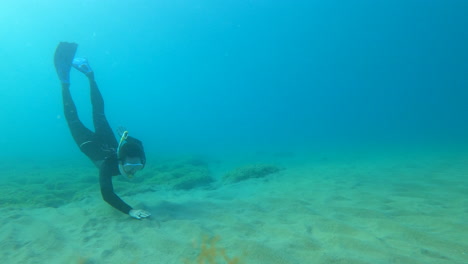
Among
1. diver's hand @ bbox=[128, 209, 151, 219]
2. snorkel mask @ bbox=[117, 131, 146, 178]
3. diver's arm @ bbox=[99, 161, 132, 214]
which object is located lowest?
diver's hand @ bbox=[128, 209, 151, 219]

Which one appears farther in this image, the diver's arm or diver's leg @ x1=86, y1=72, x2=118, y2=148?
diver's leg @ x1=86, y1=72, x2=118, y2=148

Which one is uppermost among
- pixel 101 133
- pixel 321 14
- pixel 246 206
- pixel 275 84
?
pixel 321 14

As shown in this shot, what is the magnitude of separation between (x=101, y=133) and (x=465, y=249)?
6854 millimetres

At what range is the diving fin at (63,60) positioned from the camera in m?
6.82

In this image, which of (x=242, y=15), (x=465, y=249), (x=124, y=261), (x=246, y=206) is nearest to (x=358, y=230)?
(x=465, y=249)

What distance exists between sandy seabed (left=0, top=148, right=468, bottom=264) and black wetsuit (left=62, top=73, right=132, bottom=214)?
1.84 feet

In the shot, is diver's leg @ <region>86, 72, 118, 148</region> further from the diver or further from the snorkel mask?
the snorkel mask

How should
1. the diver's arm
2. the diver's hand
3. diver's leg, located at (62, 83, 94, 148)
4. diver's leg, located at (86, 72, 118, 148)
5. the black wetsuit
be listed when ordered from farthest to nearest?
1. diver's leg, located at (86, 72, 118, 148)
2. diver's leg, located at (62, 83, 94, 148)
3. the black wetsuit
4. the diver's arm
5. the diver's hand

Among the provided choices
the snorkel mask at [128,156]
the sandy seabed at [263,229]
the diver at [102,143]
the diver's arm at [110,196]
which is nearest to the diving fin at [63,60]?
the diver at [102,143]

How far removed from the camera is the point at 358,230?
3.50 metres

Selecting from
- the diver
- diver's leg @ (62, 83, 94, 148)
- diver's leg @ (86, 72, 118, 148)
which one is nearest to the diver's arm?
the diver

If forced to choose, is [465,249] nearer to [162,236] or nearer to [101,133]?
[162,236]

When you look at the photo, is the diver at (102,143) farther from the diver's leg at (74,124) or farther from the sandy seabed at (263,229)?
the sandy seabed at (263,229)

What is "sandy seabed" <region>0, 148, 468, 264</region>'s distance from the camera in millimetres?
2916
